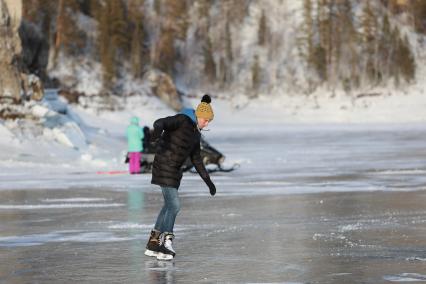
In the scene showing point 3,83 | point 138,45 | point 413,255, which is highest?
point 138,45

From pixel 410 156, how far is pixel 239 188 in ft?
40.6

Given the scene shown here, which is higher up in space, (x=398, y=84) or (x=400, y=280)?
(x=398, y=84)

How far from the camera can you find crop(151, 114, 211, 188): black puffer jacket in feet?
29.9

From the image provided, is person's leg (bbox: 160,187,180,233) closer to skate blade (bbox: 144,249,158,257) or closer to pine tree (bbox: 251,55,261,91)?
skate blade (bbox: 144,249,158,257)

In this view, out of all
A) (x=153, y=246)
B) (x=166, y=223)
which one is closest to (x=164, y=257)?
(x=153, y=246)

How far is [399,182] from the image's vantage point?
19266 mm

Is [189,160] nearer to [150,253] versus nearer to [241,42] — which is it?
[150,253]

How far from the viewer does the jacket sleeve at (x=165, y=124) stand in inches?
347

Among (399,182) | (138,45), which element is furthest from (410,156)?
(138,45)

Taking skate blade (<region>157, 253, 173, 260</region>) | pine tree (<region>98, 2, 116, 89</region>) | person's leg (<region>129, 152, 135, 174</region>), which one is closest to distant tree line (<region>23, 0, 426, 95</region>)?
pine tree (<region>98, 2, 116, 89</region>)

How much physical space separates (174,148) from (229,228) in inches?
116

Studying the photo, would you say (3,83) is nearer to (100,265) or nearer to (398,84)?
(100,265)

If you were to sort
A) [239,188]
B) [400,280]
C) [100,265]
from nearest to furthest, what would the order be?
1. [400,280]
2. [100,265]
3. [239,188]

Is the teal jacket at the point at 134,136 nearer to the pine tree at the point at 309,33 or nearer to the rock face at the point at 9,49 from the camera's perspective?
the rock face at the point at 9,49
